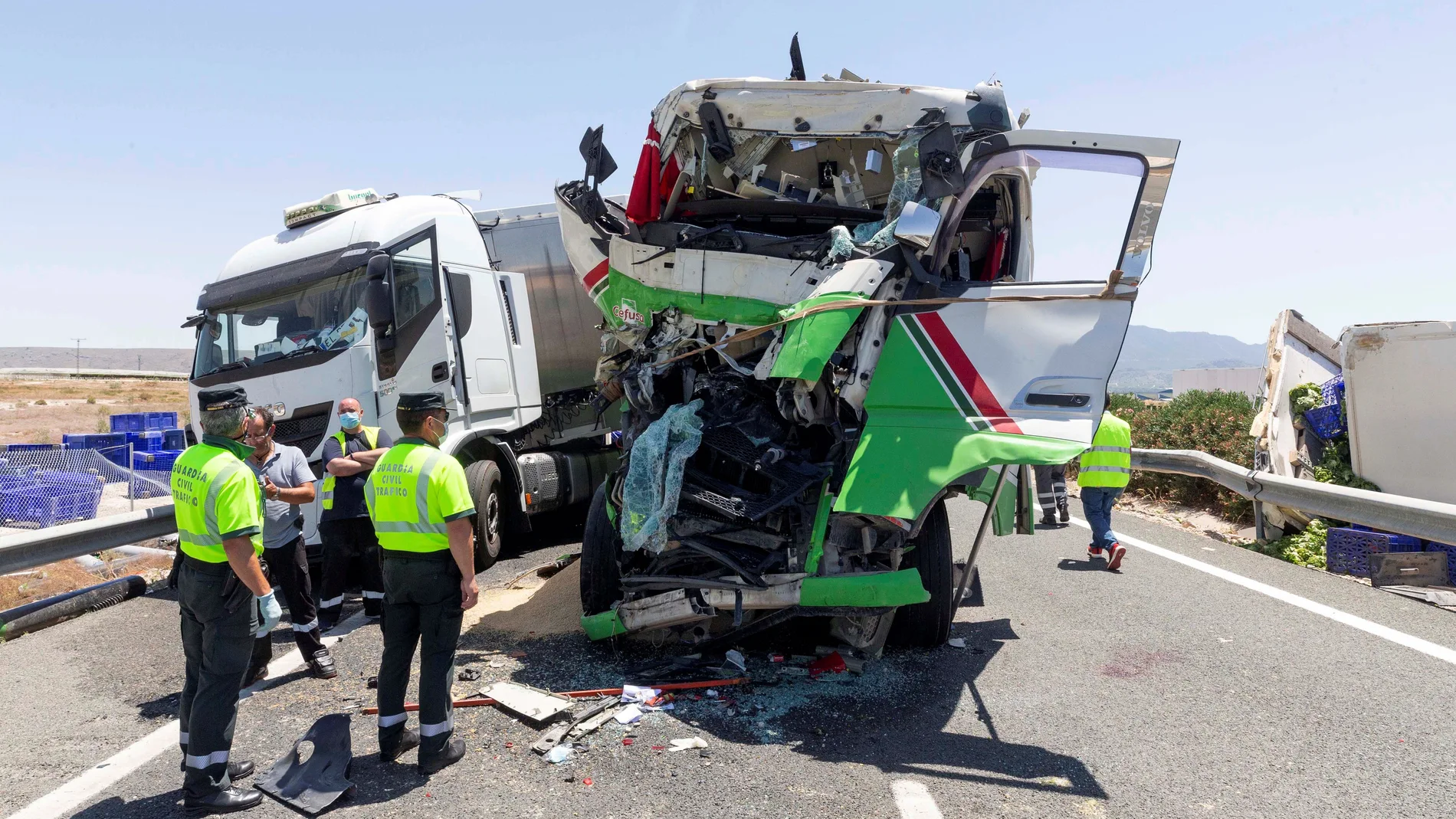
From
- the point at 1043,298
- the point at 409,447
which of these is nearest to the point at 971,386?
the point at 1043,298

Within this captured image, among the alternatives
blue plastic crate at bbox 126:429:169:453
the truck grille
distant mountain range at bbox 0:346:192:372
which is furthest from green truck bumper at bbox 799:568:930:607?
distant mountain range at bbox 0:346:192:372

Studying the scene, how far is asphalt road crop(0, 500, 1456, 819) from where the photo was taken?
129 inches

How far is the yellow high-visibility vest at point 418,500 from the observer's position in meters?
3.71

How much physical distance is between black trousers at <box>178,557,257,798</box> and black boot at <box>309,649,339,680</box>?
48.1 inches

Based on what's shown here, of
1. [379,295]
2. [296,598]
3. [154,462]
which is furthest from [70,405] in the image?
[296,598]

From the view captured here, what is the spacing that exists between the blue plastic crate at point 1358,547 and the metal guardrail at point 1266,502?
16 cm

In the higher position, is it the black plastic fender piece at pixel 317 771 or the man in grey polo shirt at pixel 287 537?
the man in grey polo shirt at pixel 287 537

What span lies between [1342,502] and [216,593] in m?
7.34

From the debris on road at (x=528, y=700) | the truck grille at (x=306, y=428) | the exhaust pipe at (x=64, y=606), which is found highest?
the truck grille at (x=306, y=428)

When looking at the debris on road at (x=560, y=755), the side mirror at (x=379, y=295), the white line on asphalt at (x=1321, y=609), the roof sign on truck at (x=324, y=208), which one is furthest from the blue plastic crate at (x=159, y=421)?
the white line on asphalt at (x=1321, y=609)

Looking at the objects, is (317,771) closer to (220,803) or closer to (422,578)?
(220,803)

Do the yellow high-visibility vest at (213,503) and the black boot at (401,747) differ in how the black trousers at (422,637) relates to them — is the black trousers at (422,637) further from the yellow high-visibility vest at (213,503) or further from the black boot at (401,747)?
the yellow high-visibility vest at (213,503)

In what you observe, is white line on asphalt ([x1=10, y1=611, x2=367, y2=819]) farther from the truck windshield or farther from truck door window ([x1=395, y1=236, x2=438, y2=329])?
truck door window ([x1=395, y1=236, x2=438, y2=329])

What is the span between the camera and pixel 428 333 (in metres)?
7.16
